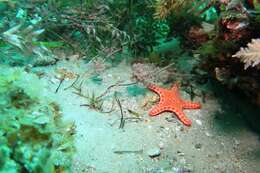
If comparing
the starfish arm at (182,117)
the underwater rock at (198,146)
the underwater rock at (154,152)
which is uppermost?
the starfish arm at (182,117)

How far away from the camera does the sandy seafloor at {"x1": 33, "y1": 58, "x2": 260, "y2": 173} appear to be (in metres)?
3.12

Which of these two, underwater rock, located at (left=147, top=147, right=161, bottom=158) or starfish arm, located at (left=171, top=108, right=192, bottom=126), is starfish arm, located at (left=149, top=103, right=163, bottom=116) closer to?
starfish arm, located at (left=171, top=108, right=192, bottom=126)

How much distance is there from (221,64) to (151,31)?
5.00 ft

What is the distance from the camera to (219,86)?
409 centimetres

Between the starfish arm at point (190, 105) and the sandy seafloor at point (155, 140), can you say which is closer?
the sandy seafloor at point (155, 140)

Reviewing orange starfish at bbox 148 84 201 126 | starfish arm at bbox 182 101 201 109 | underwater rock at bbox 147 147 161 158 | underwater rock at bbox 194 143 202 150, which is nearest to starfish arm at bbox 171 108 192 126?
orange starfish at bbox 148 84 201 126

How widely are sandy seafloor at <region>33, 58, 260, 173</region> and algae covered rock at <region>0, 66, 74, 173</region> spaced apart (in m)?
0.69

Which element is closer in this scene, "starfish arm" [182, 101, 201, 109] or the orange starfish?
the orange starfish

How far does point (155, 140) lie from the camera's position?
11.2 feet

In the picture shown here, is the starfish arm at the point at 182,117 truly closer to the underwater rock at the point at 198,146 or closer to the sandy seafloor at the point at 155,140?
the sandy seafloor at the point at 155,140

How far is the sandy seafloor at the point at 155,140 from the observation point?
3.12 m

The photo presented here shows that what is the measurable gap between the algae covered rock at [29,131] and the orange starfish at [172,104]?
1.49m

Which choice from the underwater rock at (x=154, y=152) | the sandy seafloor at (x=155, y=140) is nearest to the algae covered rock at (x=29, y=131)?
the sandy seafloor at (x=155, y=140)

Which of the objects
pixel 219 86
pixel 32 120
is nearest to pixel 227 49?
pixel 219 86
